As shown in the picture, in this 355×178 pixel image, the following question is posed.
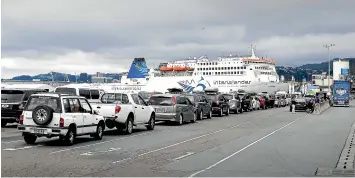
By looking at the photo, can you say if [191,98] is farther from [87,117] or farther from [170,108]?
[87,117]

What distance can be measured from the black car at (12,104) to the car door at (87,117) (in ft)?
19.7

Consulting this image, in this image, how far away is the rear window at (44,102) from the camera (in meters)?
14.7

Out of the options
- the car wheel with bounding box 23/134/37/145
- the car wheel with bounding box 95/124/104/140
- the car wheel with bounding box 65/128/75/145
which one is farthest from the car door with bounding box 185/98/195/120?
the car wheel with bounding box 23/134/37/145

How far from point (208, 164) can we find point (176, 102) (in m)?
14.3

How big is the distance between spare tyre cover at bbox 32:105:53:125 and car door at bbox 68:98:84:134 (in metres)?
0.80

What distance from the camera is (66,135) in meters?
14.6

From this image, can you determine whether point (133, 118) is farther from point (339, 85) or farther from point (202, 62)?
point (202, 62)

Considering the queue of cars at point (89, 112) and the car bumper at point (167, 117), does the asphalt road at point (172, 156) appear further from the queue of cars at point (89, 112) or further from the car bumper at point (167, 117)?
the car bumper at point (167, 117)

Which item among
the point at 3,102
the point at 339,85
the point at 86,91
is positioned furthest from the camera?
the point at 339,85

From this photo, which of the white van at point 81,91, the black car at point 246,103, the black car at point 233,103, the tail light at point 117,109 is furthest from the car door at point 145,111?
the black car at point 246,103

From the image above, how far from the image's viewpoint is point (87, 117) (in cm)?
1584

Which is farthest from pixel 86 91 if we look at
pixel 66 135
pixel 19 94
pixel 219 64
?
pixel 219 64

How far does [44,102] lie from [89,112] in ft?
5.99

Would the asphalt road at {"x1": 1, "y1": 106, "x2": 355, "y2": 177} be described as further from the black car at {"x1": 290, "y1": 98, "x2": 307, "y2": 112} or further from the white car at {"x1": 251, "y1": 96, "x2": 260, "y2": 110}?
the white car at {"x1": 251, "y1": 96, "x2": 260, "y2": 110}
